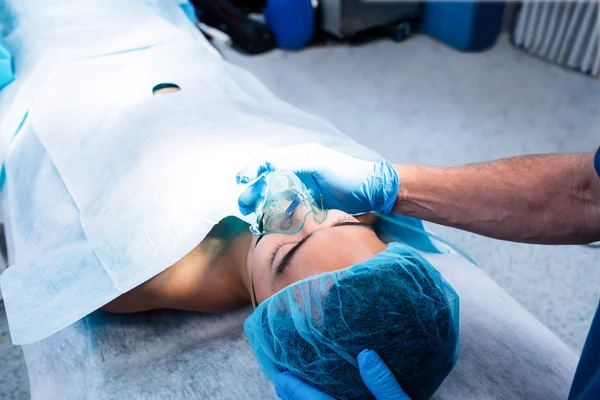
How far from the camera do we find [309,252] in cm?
109

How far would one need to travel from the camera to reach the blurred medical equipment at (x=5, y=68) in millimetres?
1667

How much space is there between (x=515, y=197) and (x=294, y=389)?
2.27ft

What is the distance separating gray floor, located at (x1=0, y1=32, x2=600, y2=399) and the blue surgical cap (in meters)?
1.12

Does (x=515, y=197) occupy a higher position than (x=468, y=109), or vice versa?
(x=515, y=197)

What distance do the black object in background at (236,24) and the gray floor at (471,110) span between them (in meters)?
0.09

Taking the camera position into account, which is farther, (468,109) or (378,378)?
(468,109)

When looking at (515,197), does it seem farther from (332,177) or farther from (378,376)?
(378,376)

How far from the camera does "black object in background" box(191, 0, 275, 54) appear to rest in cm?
323

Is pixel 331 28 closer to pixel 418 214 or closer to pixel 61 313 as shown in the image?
pixel 418 214

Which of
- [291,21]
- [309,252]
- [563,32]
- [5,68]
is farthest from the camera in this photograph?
[291,21]

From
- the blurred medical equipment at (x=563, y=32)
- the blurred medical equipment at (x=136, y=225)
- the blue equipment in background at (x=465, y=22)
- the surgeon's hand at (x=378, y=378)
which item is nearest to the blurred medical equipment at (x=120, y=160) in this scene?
the blurred medical equipment at (x=136, y=225)

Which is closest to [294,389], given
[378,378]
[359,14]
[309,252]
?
[378,378]

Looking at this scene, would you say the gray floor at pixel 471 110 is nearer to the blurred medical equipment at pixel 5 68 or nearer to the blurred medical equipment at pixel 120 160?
the blurred medical equipment at pixel 120 160

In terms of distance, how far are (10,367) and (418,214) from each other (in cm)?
135
